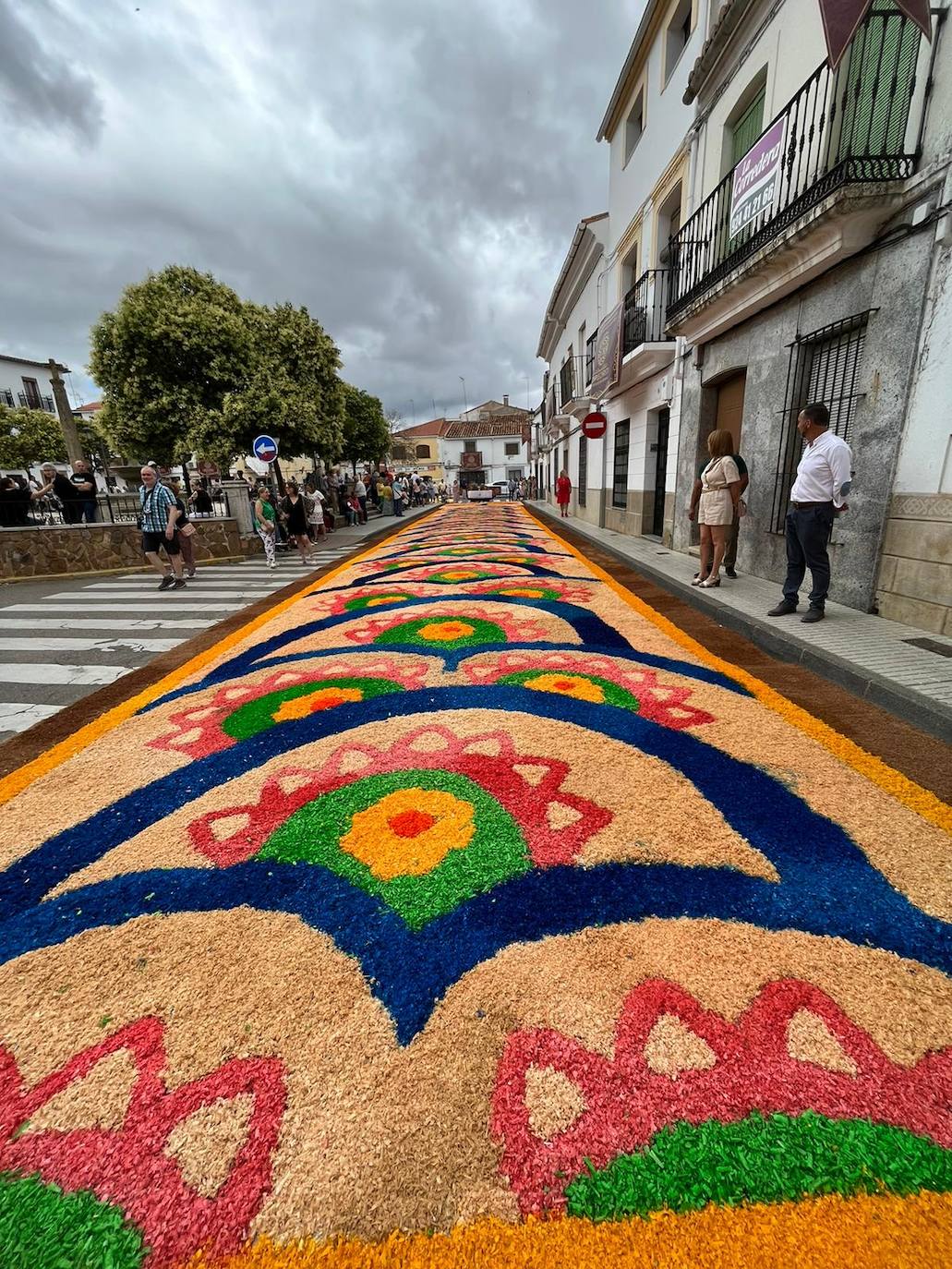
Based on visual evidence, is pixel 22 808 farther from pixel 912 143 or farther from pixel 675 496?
pixel 675 496

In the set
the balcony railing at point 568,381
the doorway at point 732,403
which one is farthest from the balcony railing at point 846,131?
the balcony railing at point 568,381

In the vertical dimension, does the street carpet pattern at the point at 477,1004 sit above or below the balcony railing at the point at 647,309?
below

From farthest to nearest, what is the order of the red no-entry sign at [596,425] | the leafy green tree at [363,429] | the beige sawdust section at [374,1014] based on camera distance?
1. the leafy green tree at [363,429]
2. the red no-entry sign at [596,425]
3. the beige sawdust section at [374,1014]

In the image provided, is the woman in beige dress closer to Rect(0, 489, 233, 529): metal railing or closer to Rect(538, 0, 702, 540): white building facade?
Rect(538, 0, 702, 540): white building facade

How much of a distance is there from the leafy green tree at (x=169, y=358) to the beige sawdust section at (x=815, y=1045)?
45.6 feet

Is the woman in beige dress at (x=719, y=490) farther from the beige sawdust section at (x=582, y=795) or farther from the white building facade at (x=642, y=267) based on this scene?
the beige sawdust section at (x=582, y=795)

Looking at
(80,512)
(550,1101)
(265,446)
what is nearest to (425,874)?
(550,1101)

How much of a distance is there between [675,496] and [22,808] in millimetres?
9167

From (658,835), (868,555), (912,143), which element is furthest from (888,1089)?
(912,143)

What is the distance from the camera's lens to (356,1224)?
3.27 feet

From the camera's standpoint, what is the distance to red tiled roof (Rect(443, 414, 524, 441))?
5512 cm

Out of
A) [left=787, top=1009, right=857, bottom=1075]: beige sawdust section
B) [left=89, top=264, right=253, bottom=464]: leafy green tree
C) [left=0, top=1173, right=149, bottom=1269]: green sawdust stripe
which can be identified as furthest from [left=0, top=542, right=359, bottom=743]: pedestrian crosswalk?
[left=89, top=264, right=253, bottom=464]: leafy green tree

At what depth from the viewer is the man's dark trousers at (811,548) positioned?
4.29 meters

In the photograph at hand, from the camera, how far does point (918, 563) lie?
4.08m
